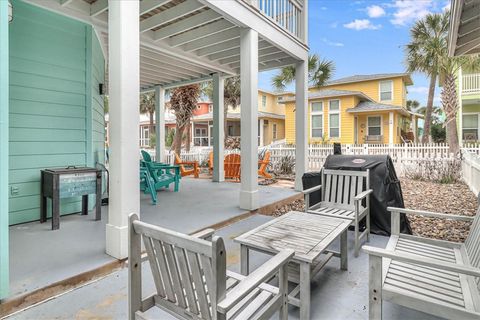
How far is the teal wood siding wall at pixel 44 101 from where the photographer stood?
3.55m

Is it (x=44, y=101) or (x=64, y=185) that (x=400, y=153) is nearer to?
(x=64, y=185)

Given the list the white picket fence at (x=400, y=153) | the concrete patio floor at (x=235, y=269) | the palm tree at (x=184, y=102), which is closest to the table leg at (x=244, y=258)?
the concrete patio floor at (x=235, y=269)

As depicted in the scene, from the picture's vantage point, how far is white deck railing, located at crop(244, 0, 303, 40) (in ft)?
16.2

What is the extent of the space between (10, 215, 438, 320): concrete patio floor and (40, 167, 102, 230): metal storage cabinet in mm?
1502

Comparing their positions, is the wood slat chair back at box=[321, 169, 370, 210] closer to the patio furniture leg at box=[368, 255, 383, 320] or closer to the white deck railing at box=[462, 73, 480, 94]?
the patio furniture leg at box=[368, 255, 383, 320]

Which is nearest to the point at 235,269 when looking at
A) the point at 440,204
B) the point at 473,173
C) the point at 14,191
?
the point at 14,191

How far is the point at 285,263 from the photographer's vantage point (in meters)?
1.64

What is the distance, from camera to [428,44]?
1112 cm

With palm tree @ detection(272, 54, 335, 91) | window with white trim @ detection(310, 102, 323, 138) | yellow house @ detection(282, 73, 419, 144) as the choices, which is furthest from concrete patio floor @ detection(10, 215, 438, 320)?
window with white trim @ detection(310, 102, 323, 138)

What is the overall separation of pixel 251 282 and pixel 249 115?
3.51 meters

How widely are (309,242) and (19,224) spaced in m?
3.75

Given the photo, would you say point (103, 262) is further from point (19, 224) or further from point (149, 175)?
point (149, 175)

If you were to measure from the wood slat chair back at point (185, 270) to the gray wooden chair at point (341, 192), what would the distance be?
7.57ft

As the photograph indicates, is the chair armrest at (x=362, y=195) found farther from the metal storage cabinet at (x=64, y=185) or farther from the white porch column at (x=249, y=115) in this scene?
the metal storage cabinet at (x=64, y=185)
